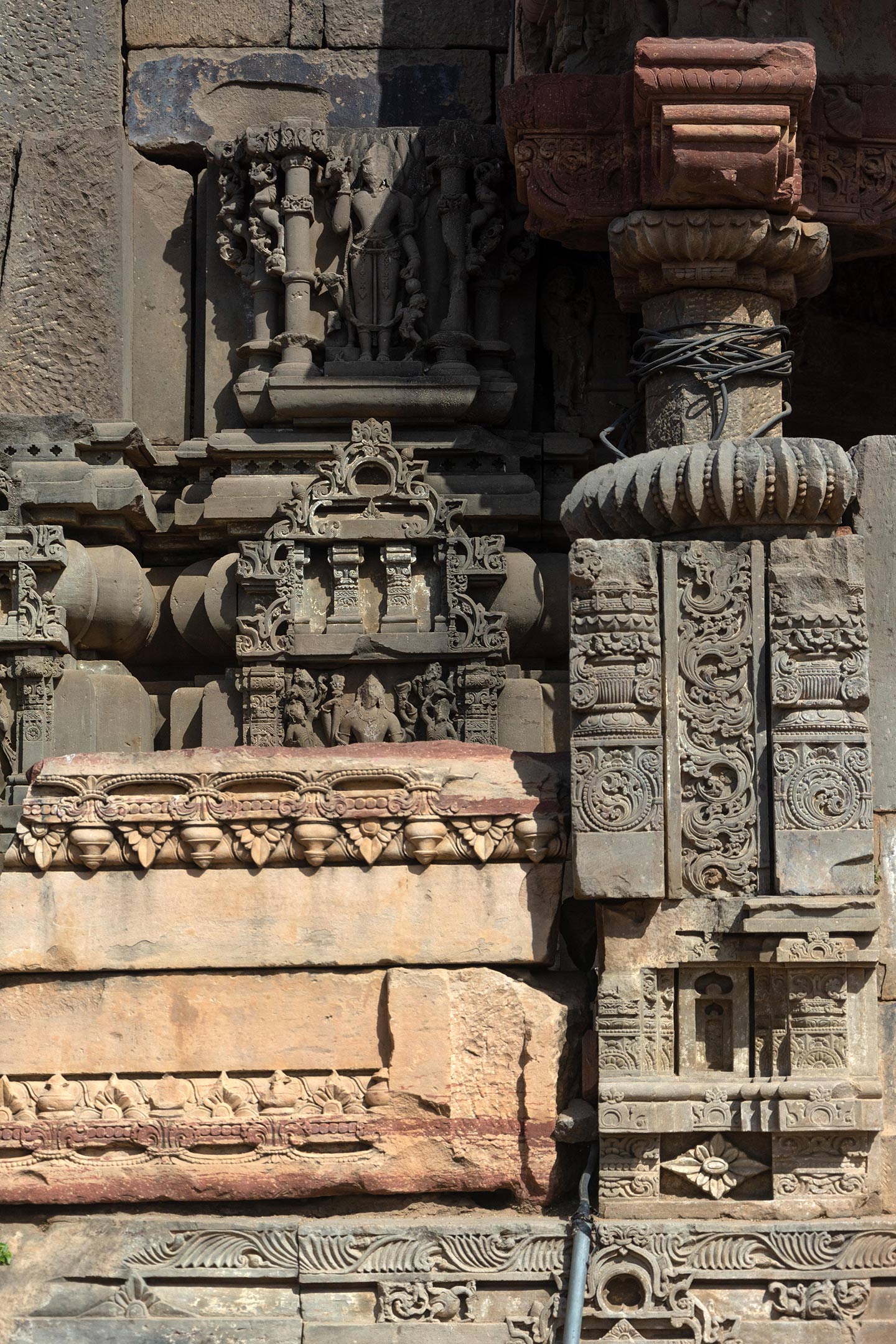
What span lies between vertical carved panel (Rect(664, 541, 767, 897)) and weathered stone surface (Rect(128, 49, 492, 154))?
4.94 metres

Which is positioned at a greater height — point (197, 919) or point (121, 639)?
point (121, 639)

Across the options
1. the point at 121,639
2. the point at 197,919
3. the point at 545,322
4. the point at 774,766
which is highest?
the point at 545,322

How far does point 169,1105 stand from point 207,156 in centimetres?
560

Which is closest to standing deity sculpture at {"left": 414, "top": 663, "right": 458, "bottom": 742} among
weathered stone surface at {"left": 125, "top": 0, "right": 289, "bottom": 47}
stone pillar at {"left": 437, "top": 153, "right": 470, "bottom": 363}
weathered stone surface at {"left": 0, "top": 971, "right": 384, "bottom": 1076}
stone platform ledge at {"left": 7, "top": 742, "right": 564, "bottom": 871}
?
stone pillar at {"left": 437, "top": 153, "right": 470, "bottom": 363}

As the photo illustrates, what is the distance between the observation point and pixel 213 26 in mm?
9539

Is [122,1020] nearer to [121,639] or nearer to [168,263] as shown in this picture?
[121,639]

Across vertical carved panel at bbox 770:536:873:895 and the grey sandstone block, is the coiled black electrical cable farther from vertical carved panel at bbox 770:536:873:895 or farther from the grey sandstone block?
the grey sandstone block

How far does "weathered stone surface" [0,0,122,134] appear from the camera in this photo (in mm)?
9383

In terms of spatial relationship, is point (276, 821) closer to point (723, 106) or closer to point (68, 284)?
point (723, 106)

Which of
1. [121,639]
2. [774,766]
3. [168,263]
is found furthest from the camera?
[168,263]

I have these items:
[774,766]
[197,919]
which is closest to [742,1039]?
[774,766]

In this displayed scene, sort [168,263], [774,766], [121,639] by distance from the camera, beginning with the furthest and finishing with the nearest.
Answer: [168,263]
[121,639]
[774,766]

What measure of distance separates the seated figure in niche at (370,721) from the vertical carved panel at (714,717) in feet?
9.98

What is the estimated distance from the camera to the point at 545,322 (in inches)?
361
